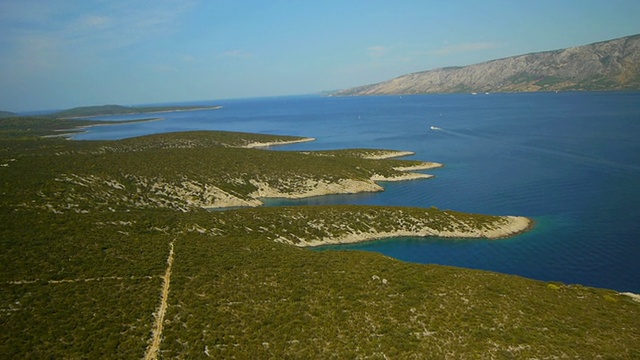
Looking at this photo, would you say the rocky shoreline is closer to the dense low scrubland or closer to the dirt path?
the dense low scrubland

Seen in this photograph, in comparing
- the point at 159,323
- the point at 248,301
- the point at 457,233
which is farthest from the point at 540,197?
the point at 159,323

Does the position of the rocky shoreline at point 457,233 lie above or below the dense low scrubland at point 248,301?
below

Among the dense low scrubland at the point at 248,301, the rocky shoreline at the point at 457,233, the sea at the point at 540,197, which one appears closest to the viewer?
the dense low scrubland at the point at 248,301

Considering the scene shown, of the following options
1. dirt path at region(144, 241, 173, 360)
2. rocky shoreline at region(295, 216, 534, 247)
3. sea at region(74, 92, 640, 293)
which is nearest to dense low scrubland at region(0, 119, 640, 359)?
dirt path at region(144, 241, 173, 360)

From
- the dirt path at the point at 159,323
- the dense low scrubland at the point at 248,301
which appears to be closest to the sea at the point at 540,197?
the dense low scrubland at the point at 248,301

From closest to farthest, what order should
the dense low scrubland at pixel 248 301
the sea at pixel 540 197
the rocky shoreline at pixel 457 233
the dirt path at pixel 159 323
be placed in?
the dirt path at pixel 159 323 → the dense low scrubland at pixel 248 301 → the sea at pixel 540 197 → the rocky shoreline at pixel 457 233

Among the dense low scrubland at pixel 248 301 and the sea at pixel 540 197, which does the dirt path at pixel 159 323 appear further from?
the sea at pixel 540 197

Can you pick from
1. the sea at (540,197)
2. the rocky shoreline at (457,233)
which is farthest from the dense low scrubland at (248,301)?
the rocky shoreline at (457,233)

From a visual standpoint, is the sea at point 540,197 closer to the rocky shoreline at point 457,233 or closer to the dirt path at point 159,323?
the rocky shoreline at point 457,233

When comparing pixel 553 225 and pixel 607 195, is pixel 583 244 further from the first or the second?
pixel 607 195

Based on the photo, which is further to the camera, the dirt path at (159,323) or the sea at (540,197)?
the sea at (540,197)

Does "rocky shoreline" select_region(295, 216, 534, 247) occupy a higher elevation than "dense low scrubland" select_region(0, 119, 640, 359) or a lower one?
lower
